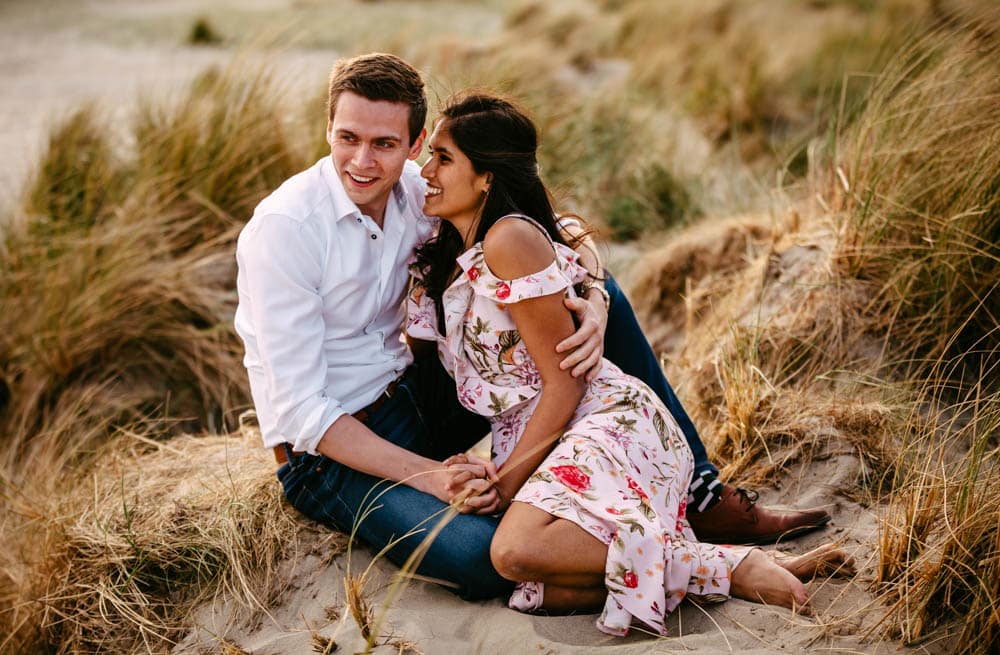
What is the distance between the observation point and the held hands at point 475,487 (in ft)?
8.66

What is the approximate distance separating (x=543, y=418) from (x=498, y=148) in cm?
79

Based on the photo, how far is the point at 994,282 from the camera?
10.6ft

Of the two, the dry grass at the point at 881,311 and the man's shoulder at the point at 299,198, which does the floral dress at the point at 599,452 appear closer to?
the man's shoulder at the point at 299,198

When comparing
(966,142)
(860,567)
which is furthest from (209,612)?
(966,142)

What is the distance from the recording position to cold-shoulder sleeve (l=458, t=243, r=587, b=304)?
2.62m

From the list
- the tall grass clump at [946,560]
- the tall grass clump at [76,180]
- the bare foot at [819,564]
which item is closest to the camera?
the tall grass clump at [946,560]

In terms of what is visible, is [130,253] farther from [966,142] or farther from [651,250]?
[966,142]

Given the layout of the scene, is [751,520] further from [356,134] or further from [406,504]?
[356,134]

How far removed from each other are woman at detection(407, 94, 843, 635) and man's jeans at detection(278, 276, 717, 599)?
0.12 m

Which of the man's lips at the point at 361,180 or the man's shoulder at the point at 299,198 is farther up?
the man's lips at the point at 361,180

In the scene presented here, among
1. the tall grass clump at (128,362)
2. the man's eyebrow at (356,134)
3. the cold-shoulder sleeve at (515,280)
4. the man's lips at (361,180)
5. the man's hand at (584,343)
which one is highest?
the man's eyebrow at (356,134)

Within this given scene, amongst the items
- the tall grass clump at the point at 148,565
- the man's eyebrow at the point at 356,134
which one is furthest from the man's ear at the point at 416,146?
the tall grass clump at the point at 148,565

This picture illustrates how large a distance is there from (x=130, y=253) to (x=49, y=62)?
7.79 meters

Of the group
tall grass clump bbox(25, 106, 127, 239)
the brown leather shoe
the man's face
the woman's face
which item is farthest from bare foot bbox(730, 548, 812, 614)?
tall grass clump bbox(25, 106, 127, 239)
